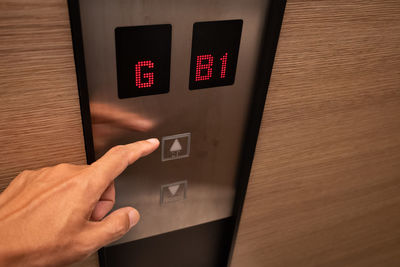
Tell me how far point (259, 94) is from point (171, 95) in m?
0.19

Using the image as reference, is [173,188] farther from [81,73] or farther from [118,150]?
[81,73]

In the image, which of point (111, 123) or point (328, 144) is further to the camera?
point (328, 144)

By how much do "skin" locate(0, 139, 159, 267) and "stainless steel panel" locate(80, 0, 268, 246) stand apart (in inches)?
5.2

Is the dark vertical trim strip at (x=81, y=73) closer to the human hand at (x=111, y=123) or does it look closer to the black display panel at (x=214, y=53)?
the human hand at (x=111, y=123)

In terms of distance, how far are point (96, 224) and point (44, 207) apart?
9 cm

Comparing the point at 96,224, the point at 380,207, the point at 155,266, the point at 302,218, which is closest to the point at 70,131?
the point at 96,224

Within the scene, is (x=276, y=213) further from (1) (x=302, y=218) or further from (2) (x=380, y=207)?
(2) (x=380, y=207)

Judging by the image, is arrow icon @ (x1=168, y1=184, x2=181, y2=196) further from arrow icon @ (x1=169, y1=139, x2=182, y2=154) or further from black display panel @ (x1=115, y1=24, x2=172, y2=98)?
black display panel @ (x1=115, y1=24, x2=172, y2=98)

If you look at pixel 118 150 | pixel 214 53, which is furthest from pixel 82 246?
pixel 214 53

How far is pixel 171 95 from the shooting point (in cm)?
74

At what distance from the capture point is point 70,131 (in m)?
Result: 0.66

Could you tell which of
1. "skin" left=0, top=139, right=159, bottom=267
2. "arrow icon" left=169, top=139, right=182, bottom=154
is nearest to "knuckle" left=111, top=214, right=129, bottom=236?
"skin" left=0, top=139, right=159, bottom=267

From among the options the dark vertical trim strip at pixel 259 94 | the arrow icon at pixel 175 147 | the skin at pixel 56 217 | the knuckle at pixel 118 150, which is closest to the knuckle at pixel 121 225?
the skin at pixel 56 217

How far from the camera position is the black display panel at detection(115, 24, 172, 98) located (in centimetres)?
65
